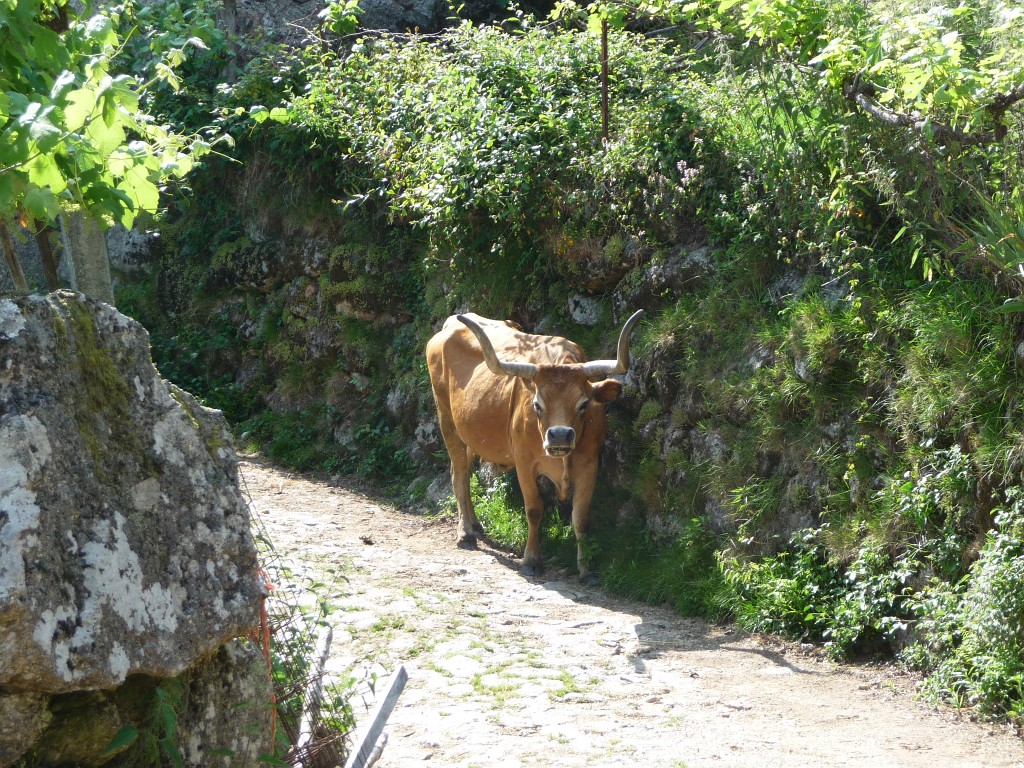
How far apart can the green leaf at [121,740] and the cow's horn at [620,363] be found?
5.87m

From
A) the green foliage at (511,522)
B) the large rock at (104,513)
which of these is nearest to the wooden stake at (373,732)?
the large rock at (104,513)

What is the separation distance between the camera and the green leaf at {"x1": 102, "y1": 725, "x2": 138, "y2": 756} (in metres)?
3.44

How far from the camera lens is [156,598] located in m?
3.57

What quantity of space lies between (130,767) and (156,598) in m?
0.58

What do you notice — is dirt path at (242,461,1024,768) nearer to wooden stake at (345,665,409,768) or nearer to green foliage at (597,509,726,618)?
green foliage at (597,509,726,618)

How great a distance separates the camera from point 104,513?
352 cm

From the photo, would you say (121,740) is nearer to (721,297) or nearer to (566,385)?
(566,385)

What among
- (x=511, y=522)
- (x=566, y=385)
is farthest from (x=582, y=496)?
(x=511, y=522)

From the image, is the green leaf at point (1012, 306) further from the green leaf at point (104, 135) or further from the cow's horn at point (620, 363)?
the green leaf at point (104, 135)

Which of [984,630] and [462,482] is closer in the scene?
[984,630]

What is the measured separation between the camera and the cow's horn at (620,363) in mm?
8773

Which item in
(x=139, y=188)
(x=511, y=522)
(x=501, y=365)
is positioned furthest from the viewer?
(x=511, y=522)

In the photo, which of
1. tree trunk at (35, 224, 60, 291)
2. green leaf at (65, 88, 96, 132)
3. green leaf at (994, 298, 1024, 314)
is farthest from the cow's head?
green leaf at (65, 88, 96, 132)

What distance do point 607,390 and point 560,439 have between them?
0.72 meters
